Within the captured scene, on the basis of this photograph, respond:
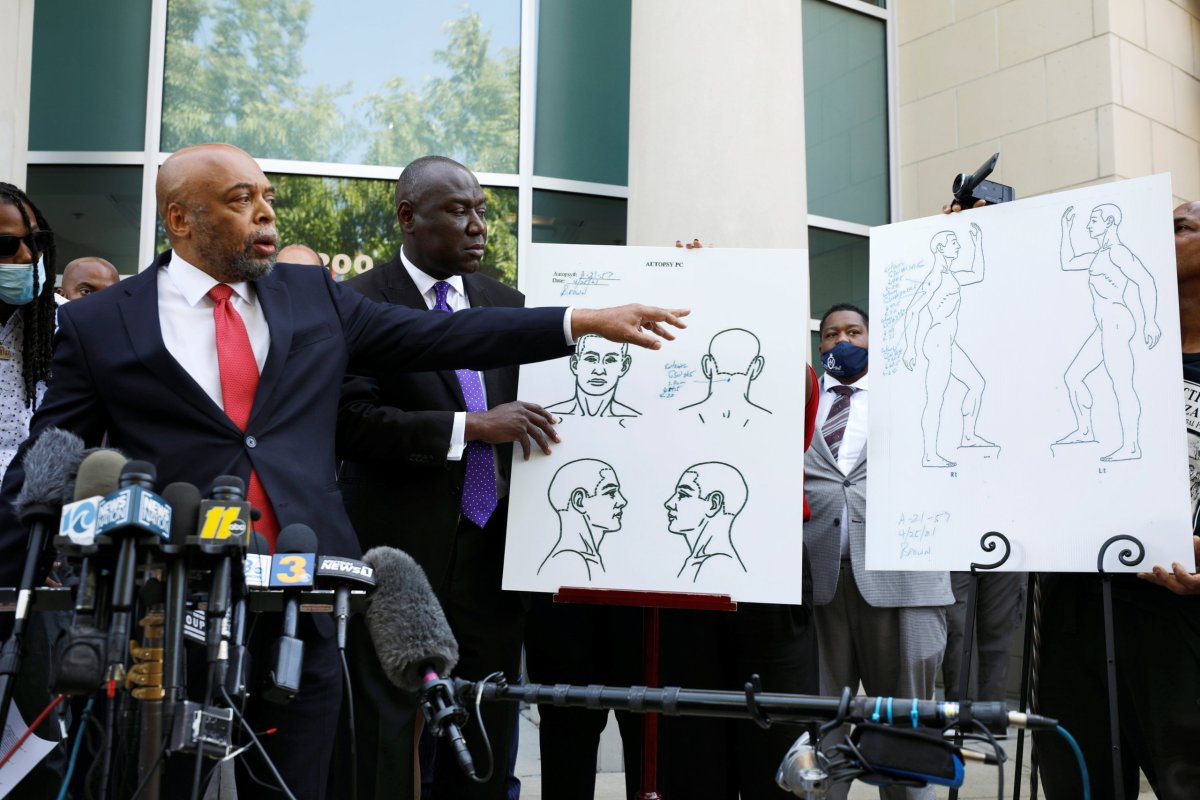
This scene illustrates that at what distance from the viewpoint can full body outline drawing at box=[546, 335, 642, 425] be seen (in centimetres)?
410

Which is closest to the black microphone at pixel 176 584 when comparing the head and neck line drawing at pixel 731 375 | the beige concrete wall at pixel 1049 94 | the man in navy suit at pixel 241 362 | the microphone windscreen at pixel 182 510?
the microphone windscreen at pixel 182 510

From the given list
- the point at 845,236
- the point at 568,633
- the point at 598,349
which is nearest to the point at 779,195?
the point at 845,236

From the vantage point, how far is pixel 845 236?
9.52 metres

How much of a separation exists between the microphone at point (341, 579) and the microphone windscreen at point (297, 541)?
37 millimetres

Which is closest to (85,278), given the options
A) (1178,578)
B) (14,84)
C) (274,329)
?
(14,84)

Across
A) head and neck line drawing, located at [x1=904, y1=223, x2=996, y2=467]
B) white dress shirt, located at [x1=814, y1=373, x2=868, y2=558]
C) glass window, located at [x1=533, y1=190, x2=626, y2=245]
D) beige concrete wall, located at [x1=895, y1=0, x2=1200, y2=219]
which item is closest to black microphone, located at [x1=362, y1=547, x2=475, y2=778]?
head and neck line drawing, located at [x1=904, y1=223, x2=996, y2=467]

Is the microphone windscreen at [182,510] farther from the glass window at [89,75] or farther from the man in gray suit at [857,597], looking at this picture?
the glass window at [89,75]

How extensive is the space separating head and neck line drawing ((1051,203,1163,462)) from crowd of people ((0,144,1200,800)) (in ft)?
0.83

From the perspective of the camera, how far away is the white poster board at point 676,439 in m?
3.94

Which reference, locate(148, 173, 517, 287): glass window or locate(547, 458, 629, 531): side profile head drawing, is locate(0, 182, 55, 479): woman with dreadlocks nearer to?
locate(547, 458, 629, 531): side profile head drawing

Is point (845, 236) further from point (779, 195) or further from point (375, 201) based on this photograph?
point (375, 201)

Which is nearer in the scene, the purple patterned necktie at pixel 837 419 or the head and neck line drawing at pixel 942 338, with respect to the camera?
the head and neck line drawing at pixel 942 338

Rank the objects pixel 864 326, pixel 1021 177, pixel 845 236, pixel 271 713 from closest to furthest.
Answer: pixel 271 713, pixel 864 326, pixel 1021 177, pixel 845 236

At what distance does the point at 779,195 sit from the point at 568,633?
146 inches
